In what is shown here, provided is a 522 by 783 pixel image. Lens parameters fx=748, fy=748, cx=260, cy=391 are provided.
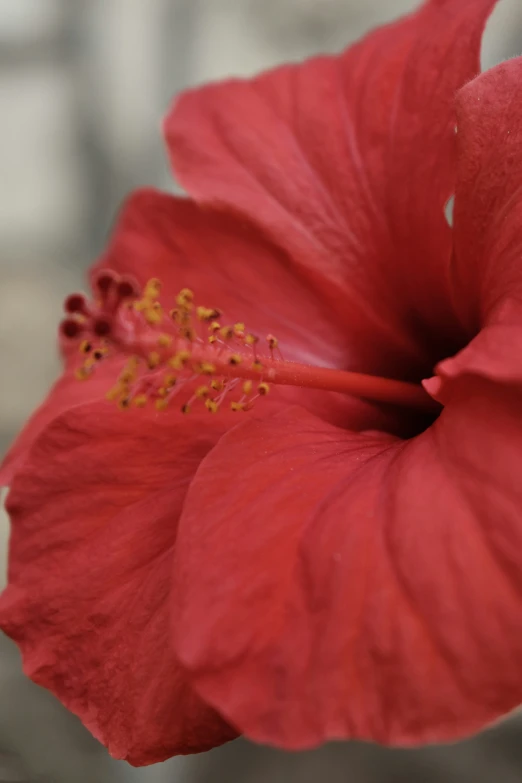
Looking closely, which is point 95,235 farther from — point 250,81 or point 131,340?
point 131,340

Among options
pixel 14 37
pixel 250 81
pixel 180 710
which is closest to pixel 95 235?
pixel 14 37

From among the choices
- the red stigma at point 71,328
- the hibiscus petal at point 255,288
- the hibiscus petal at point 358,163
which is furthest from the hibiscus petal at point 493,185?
the red stigma at point 71,328

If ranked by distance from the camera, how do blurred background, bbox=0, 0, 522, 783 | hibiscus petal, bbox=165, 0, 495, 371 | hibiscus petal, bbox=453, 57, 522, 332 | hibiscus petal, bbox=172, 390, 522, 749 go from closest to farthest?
hibiscus petal, bbox=172, 390, 522, 749
hibiscus petal, bbox=453, 57, 522, 332
hibiscus petal, bbox=165, 0, 495, 371
blurred background, bbox=0, 0, 522, 783

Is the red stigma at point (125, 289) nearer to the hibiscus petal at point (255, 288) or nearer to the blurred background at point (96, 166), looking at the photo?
the hibiscus petal at point (255, 288)

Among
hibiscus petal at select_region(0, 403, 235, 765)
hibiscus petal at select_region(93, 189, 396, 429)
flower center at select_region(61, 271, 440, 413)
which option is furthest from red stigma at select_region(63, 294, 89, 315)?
hibiscus petal at select_region(93, 189, 396, 429)

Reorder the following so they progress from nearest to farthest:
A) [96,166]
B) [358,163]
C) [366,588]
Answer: [366,588] < [358,163] < [96,166]

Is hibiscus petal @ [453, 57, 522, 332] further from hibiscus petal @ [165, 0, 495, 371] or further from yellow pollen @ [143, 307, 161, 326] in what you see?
yellow pollen @ [143, 307, 161, 326]

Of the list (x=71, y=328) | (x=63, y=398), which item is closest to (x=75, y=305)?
(x=71, y=328)

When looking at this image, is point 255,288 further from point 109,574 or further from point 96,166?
point 96,166
